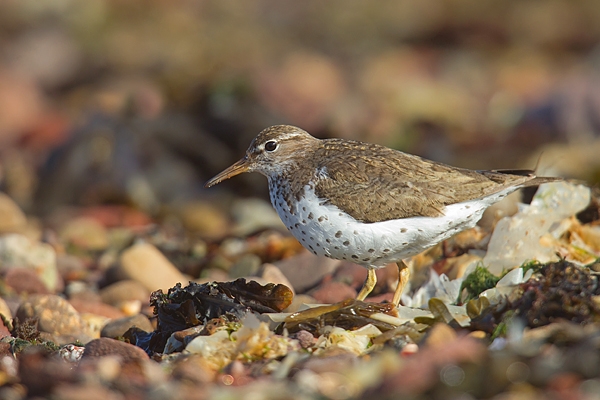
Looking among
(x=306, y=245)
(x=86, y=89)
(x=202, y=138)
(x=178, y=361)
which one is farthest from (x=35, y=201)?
(x=178, y=361)

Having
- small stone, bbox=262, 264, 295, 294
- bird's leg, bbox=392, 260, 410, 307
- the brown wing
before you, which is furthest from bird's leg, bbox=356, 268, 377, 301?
small stone, bbox=262, 264, 295, 294

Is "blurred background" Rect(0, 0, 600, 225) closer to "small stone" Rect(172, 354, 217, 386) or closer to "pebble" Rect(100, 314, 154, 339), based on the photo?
"pebble" Rect(100, 314, 154, 339)

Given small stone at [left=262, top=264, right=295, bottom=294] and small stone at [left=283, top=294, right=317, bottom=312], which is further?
small stone at [left=262, top=264, right=295, bottom=294]

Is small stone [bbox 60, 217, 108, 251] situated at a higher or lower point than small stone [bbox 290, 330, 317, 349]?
lower

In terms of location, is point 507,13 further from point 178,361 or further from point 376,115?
point 178,361

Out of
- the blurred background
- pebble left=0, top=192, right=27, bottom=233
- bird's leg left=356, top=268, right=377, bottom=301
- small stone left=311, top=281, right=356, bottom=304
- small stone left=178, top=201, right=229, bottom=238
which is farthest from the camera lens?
the blurred background

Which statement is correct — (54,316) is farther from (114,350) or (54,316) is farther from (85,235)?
(85,235)
